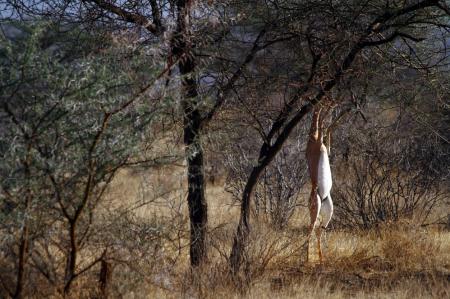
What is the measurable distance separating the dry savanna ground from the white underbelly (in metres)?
0.64

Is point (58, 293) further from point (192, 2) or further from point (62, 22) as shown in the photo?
point (62, 22)

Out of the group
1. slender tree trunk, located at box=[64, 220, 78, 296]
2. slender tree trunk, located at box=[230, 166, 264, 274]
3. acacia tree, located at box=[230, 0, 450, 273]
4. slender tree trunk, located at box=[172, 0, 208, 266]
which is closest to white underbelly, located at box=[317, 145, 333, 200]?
acacia tree, located at box=[230, 0, 450, 273]

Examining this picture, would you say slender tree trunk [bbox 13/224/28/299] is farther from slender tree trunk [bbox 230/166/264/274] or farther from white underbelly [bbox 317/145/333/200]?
white underbelly [bbox 317/145/333/200]

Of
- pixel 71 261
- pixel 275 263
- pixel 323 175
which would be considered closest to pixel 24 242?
pixel 71 261

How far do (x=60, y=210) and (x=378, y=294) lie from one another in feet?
11.1

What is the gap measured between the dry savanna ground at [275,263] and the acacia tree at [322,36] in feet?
1.59

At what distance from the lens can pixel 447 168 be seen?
40.5 ft

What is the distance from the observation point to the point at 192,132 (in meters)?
6.56

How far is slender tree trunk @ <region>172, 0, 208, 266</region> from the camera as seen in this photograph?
6289 mm

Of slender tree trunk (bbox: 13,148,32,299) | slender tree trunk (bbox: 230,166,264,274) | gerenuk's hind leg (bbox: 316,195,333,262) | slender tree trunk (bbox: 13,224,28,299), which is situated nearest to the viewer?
slender tree trunk (bbox: 13,148,32,299)

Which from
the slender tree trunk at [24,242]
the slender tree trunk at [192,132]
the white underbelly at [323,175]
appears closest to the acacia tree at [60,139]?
the slender tree trunk at [24,242]

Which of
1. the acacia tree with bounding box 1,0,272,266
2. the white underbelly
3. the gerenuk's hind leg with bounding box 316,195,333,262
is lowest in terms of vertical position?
the gerenuk's hind leg with bounding box 316,195,333,262

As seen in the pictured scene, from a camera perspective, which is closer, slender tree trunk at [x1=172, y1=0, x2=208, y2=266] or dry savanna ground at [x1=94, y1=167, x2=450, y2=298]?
dry savanna ground at [x1=94, y1=167, x2=450, y2=298]

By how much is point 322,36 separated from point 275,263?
2439mm
